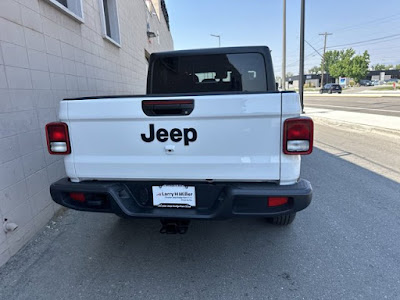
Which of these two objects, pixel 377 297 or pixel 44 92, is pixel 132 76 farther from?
pixel 377 297

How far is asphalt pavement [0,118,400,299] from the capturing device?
2322 millimetres

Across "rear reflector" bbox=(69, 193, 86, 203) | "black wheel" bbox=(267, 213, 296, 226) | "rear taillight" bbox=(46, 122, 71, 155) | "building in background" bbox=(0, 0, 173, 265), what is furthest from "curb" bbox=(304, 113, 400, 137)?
"rear taillight" bbox=(46, 122, 71, 155)

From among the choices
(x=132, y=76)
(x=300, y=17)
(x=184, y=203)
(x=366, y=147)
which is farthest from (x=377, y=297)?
(x=300, y=17)

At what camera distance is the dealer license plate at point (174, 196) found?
232cm

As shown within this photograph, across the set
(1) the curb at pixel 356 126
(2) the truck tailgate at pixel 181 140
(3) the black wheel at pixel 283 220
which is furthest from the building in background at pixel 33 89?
(1) the curb at pixel 356 126

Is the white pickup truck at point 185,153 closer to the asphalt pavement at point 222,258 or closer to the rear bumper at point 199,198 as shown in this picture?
the rear bumper at point 199,198

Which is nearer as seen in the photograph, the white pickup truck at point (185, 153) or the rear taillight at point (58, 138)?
the white pickup truck at point (185, 153)

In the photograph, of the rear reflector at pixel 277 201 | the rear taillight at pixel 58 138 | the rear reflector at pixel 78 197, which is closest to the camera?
the rear reflector at pixel 277 201

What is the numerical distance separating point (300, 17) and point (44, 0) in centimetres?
1276

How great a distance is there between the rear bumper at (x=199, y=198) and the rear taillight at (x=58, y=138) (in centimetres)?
31

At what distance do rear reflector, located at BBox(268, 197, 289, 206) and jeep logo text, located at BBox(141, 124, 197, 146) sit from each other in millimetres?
783

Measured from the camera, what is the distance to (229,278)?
2461 millimetres

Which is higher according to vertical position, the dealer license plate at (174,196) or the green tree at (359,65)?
the green tree at (359,65)

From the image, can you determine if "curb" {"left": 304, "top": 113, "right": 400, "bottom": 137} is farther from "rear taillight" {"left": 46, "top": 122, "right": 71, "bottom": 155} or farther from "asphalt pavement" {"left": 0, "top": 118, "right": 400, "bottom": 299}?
"rear taillight" {"left": 46, "top": 122, "right": 71, "bottom": 155}
